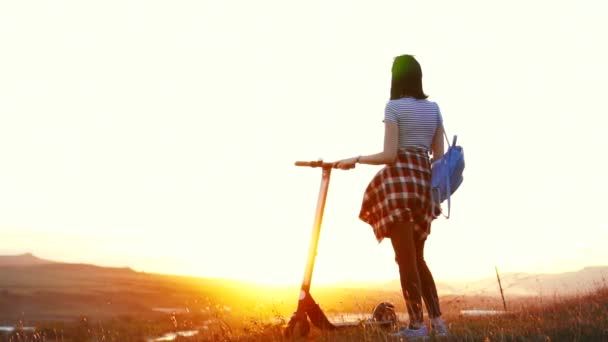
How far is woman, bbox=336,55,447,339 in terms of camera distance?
17.6 feet

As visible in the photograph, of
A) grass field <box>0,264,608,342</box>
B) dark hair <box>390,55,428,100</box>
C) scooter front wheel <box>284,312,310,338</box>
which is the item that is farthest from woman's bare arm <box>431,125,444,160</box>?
scooter front wheel <box>284,312,310,338</box>

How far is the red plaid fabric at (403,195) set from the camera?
17.7 ft

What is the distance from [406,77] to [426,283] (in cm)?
190

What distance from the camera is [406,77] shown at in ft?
18.2

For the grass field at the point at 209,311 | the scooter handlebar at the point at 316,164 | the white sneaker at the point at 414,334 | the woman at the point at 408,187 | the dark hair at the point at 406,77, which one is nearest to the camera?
the white sneaker at the point at 414,334

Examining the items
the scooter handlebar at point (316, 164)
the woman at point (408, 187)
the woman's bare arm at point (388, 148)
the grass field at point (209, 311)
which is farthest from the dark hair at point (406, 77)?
the grass field at point (209, 311)

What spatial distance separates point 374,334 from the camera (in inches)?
223

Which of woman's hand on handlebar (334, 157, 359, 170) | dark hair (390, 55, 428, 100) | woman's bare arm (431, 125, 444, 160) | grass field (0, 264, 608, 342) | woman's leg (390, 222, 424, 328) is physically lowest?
grass field (0, 264, 608, 342)

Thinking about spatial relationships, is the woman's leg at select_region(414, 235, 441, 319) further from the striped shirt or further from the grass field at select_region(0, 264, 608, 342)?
the striped shirt

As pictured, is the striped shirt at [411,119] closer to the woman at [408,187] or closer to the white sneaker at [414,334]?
the woman at [408,187]

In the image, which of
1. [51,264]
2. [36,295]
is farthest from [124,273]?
[36,295]

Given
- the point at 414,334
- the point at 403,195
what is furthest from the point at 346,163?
the point at 414,334

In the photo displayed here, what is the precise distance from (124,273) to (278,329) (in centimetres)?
8562

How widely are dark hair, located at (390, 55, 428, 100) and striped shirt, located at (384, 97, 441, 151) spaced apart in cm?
7
